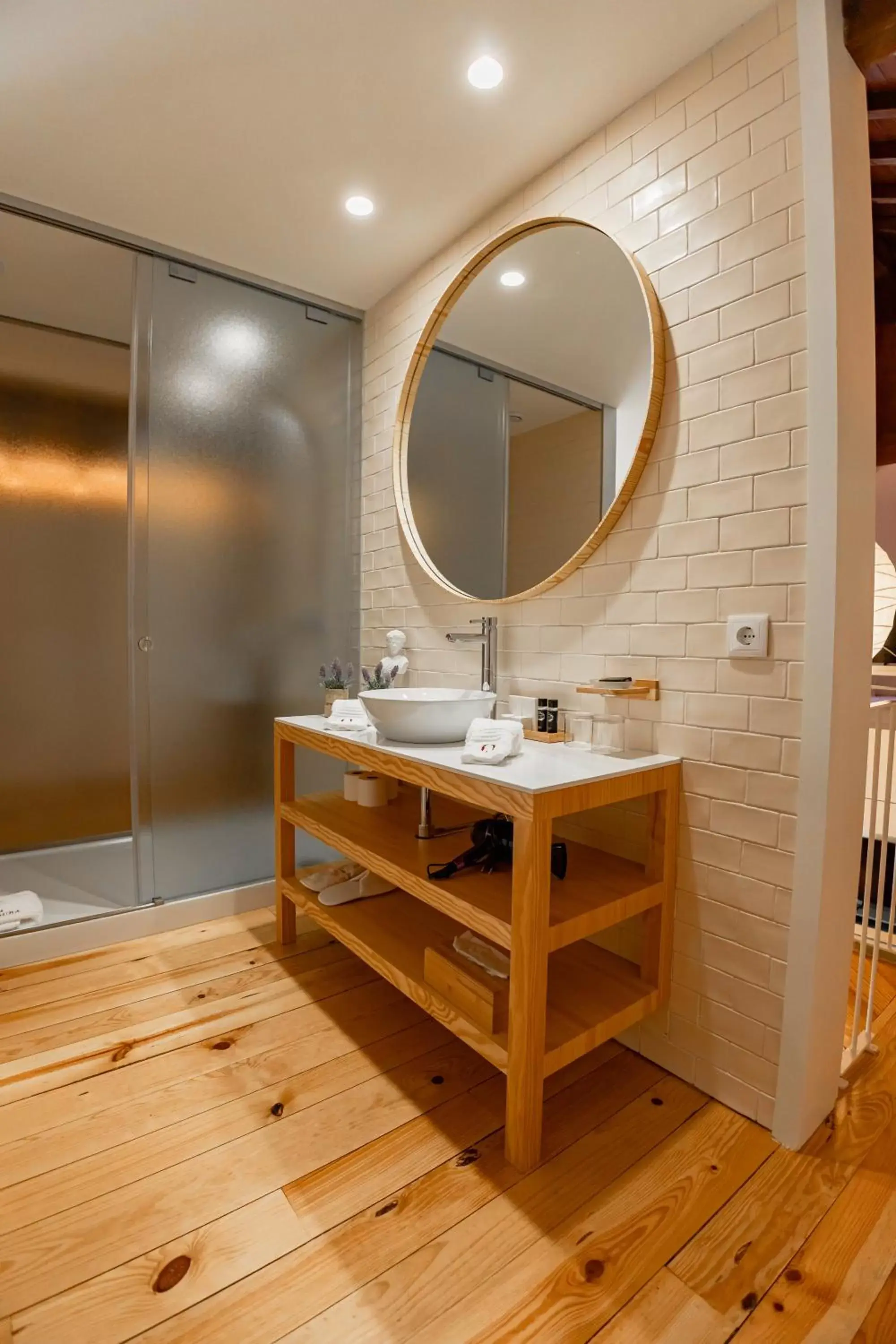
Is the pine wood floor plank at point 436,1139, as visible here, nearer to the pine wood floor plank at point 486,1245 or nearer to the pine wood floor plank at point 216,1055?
the pine wood floor plank at point 486,1245

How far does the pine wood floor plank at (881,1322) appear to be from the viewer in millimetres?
1005

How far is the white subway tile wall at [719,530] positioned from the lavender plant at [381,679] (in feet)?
2.74

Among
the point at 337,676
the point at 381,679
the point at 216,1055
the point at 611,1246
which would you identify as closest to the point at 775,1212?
the point at 611,1246

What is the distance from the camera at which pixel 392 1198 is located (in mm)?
1248

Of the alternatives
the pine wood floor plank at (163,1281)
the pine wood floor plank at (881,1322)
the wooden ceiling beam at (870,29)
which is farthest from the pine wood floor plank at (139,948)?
the wooden ceiling beam at (870,29)

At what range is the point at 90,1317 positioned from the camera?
103cm

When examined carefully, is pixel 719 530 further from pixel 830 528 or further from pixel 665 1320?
pixel 665 1320

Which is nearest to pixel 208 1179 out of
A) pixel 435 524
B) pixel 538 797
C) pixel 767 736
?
pixel 538 797

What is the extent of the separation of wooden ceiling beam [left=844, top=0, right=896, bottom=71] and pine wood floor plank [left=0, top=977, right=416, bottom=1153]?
2520 millimetres

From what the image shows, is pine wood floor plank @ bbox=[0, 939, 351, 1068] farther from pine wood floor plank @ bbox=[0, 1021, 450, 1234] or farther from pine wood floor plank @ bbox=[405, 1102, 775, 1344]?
pine wood floor plank @ bbox=[405, 1102, 775, 1344]

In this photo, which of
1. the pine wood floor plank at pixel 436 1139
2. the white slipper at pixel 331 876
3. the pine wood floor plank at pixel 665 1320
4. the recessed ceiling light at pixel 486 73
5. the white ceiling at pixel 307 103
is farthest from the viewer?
the white slipper at pixel 331 876

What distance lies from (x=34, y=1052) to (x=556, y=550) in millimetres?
1945

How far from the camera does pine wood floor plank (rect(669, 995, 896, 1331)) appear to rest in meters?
1.09

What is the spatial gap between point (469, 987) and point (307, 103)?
2281mm
